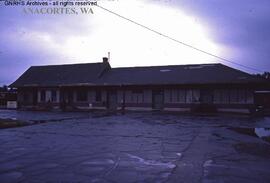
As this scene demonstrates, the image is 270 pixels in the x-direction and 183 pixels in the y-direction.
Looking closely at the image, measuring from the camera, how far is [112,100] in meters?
31.7

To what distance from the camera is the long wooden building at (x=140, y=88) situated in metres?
26.0

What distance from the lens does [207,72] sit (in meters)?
29.1

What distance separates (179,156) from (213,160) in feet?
2.90

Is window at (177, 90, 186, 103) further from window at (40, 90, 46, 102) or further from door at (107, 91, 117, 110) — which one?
window at (40, 90, 46, 102)

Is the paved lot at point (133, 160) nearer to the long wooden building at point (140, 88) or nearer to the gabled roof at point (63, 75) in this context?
the long wooden building at point (140, 88)

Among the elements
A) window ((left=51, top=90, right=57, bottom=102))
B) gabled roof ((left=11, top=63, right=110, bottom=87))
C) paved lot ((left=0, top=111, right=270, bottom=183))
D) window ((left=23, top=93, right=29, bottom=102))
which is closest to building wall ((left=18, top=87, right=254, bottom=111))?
window ((left=51, top=90, right=57, bottom=102))

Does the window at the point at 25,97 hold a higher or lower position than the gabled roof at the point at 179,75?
lower

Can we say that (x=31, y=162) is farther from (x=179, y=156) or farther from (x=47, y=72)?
(x=47, y=72)

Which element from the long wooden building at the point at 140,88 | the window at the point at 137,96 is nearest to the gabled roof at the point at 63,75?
the long wooden building at the point at 140,88

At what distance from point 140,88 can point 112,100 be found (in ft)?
13.0

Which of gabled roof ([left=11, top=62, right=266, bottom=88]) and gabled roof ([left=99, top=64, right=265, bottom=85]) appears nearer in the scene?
→ gabled roof ([left=99, top=64, right=265, bottom=85])

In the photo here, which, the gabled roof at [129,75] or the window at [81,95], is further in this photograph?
the window at [81,95]

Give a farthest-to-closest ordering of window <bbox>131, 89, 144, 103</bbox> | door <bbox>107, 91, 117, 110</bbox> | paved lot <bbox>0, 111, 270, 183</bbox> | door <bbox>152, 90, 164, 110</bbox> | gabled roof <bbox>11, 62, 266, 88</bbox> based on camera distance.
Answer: door <bbox>107, 91, 117, 110</bbox> → window <bbox>131, 89, 144, 103</bbox> → door <bbox>152, 90, 164, 110</bbox> → gabled roof <bbox>11, 62, 266, 88</bbox> → paved lot <bbox>0, 111, 270, 183</bbox>

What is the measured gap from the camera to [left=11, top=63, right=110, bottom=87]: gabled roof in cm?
3357
